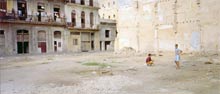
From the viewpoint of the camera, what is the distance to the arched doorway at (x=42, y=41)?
3030cm

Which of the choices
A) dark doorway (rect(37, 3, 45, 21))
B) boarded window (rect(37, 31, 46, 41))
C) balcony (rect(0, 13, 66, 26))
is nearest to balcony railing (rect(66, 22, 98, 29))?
balcony (rect(0, 13, 66, 26))

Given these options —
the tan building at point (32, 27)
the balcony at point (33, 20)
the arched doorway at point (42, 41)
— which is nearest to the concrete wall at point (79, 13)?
the tan building at point (32, 27)

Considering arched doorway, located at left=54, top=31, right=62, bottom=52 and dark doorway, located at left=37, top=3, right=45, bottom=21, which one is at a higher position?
dark doorway, located at left=37, top=3, right=45, bottom=21

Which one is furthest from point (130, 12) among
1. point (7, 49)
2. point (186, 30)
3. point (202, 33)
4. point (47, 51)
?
point (7, 49)

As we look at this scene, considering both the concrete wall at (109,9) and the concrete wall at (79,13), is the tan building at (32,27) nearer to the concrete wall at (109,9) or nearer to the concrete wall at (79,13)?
the concrete wall at (79,13)

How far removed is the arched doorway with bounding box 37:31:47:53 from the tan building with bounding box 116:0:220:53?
1036cm

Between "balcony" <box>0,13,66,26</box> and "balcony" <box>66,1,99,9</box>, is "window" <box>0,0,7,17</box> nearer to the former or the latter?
"balcony" <box>0,13,66,26</box>

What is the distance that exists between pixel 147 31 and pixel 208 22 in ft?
22.7

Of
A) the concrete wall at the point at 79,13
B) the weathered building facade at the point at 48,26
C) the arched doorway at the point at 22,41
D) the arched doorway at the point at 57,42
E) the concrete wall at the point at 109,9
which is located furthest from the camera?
the concrete wall at the point at 109,9

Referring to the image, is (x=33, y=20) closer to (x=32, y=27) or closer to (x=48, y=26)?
(x=32, y=27)

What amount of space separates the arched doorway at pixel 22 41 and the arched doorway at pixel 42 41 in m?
1.54

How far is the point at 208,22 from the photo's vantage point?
685 inches

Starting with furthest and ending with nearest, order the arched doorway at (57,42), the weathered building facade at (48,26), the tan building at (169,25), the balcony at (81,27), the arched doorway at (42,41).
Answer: the balcony at (81,27)
the arched doorway at (57,42)
the arched doorway at (42,41)
the weathered building facade at (48,26)
the tan building at (169,25)

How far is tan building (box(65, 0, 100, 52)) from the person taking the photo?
34312 millimetres
